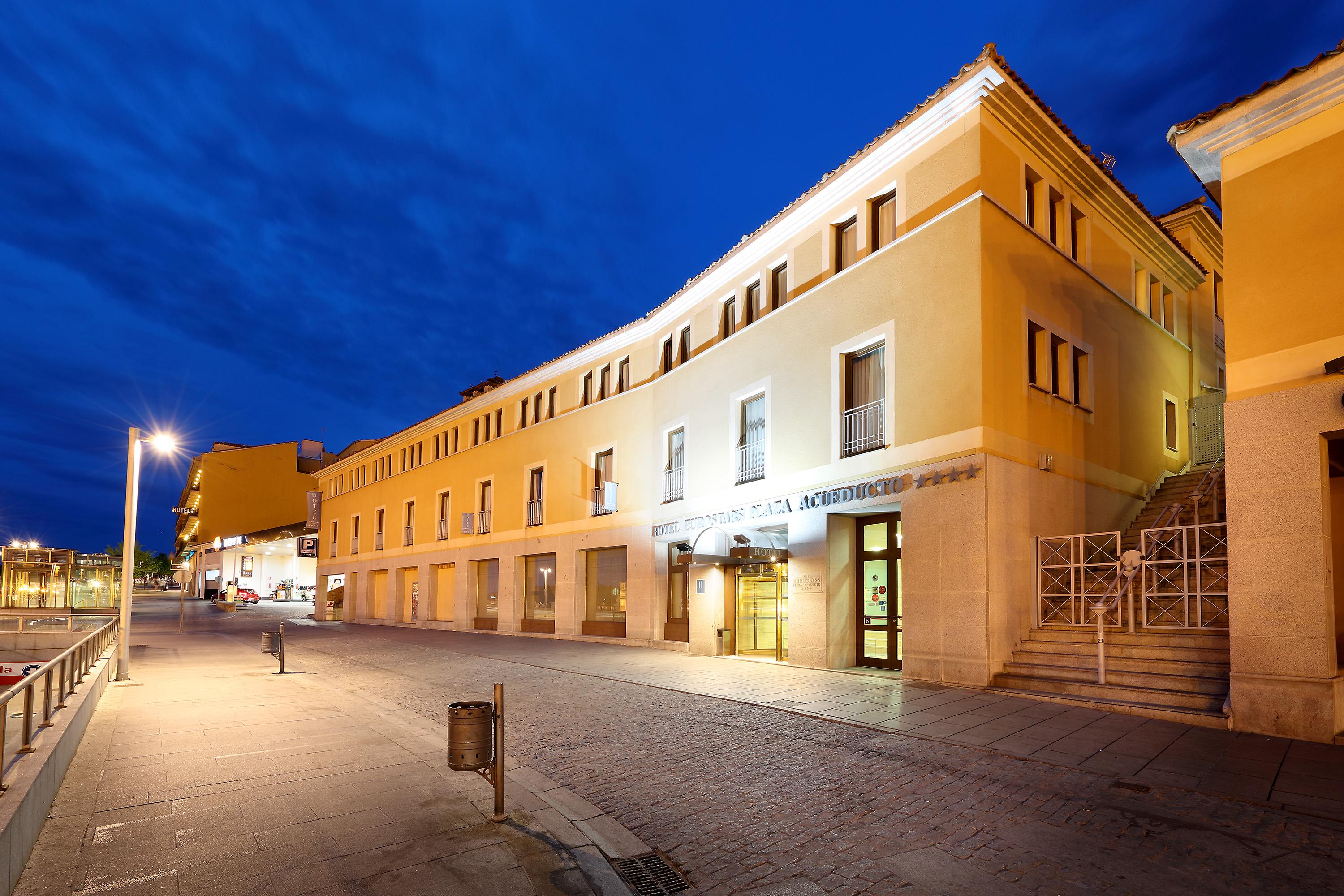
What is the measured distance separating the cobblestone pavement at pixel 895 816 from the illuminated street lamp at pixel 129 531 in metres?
9.21

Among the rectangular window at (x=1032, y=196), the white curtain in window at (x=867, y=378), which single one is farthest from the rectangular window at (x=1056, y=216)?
the white curtain in window at (x=867, y=378)

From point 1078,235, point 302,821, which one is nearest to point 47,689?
point 302,821

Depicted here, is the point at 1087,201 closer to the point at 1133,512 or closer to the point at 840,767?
the point at 1133,512

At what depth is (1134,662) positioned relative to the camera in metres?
11.0

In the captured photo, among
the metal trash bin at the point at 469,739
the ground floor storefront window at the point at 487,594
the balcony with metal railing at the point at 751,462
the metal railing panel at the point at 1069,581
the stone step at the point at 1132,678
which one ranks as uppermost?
the balcony with metal railing at the point at 751,462

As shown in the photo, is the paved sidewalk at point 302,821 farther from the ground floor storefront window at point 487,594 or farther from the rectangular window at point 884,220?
the ground floor storefront window at point 487,594

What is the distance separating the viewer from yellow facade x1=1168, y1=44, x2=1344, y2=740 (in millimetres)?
8570

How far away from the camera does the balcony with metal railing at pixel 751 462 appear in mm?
18359

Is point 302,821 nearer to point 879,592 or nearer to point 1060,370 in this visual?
point 879,592

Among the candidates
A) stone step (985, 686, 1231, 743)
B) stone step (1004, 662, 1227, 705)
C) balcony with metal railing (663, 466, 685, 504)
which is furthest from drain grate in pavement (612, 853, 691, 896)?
balcony with metal railing (663, 466, 685, 504)

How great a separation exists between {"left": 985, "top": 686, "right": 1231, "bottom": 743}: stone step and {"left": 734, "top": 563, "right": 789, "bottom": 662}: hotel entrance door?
6.96 metres

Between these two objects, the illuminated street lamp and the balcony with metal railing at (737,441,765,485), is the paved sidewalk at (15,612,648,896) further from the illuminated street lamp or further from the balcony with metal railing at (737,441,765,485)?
the balcony with metal railing at (737,441,765,485)

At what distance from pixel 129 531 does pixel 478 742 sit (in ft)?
41.3

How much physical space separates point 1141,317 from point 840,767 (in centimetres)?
1487
